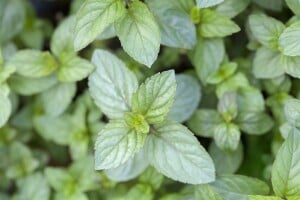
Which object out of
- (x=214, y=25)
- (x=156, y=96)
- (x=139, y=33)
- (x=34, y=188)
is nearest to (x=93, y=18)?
(x=139, y=33)

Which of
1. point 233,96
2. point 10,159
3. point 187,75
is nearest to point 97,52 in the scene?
point 187,75

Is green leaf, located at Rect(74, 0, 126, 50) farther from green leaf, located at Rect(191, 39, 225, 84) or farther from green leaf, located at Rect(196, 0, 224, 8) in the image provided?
green leaf, located at Rect(191, 39, 225, 84)

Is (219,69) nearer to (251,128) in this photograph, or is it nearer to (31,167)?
(251,128)

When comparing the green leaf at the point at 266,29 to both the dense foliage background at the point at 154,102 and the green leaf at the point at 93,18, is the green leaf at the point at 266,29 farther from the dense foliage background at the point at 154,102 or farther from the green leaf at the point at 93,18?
the green leaf at the point at 93,18

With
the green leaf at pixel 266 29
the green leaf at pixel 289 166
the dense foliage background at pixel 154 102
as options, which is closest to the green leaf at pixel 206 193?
the dense foliage background at pixel 154 102

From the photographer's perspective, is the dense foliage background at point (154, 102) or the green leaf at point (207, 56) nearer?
the dense foliage background at point (154, 102)

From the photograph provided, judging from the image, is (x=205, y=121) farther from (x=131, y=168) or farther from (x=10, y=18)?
(x=10, y=18)
